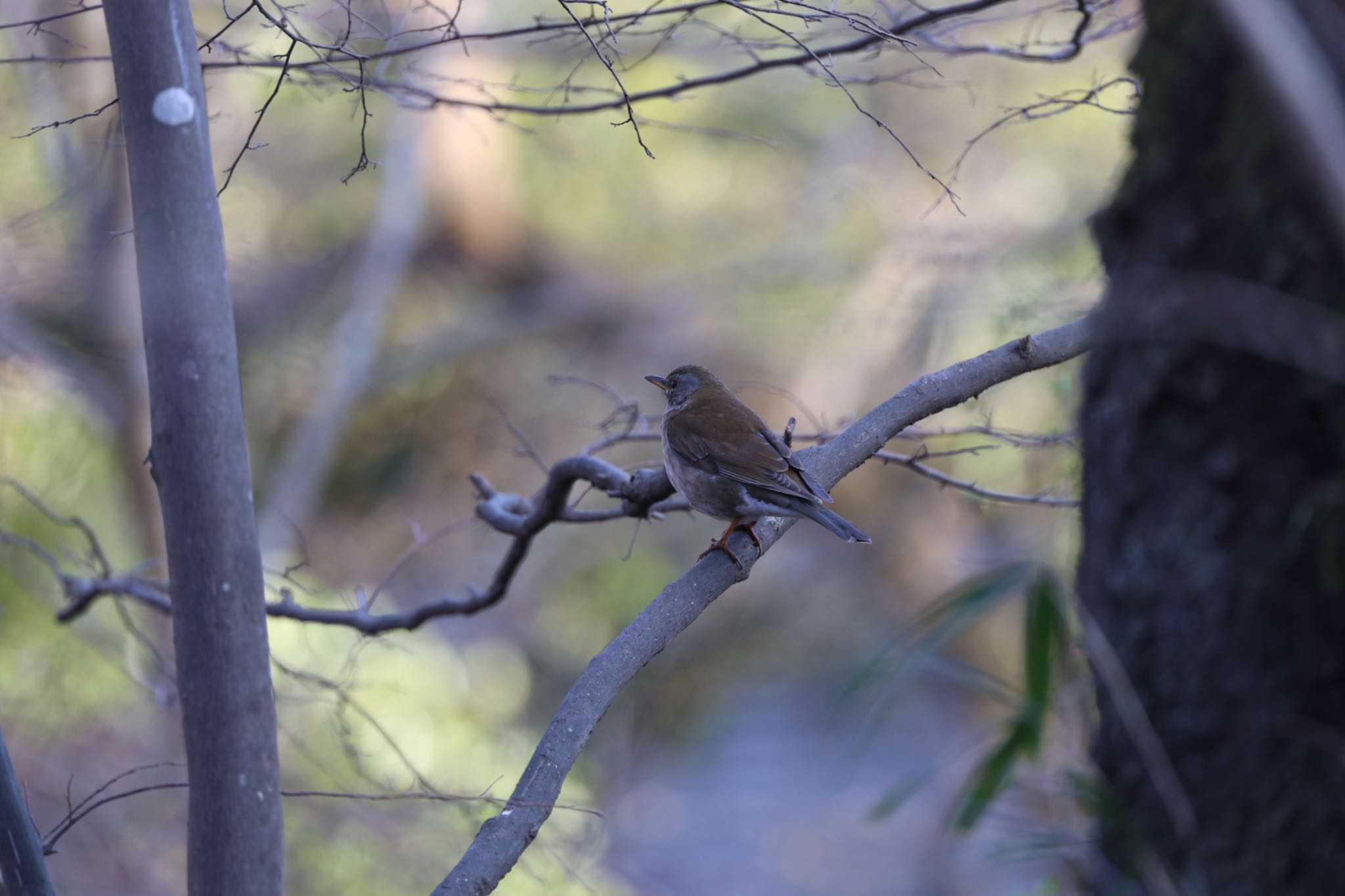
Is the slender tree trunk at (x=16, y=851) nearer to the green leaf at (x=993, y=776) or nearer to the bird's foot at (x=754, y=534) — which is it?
the bird's foot at (x=754, y=534)

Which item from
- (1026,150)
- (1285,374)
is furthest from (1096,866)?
(1026,150)

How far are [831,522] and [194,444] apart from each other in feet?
6.21

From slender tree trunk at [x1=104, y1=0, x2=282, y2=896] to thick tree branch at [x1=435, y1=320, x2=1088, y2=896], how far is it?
1.86 feet

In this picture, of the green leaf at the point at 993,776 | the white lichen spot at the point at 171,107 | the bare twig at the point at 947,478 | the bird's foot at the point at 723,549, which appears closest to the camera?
the white lichen spot at the point at 171,107

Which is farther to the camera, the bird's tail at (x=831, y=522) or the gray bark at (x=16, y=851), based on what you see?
the bird's tail at (x=831, y=522)

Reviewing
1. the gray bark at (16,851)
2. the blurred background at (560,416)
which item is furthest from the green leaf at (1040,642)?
the blurred background at (560,416)

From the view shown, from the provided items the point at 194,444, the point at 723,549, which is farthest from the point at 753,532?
the point at 194,444

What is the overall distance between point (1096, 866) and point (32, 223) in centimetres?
463

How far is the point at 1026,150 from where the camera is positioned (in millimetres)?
12852

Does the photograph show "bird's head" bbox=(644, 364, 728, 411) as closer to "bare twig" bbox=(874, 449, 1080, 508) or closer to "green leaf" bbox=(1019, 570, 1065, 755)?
"bare twig" bbox=(874, 449, 1080, 508)

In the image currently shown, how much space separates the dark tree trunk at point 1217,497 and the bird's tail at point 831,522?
3.25 ft

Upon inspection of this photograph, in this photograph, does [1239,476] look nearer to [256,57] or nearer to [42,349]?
[256,57]

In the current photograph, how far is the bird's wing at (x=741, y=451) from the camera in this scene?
327 centimetres

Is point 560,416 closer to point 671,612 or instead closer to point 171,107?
point 671,612
